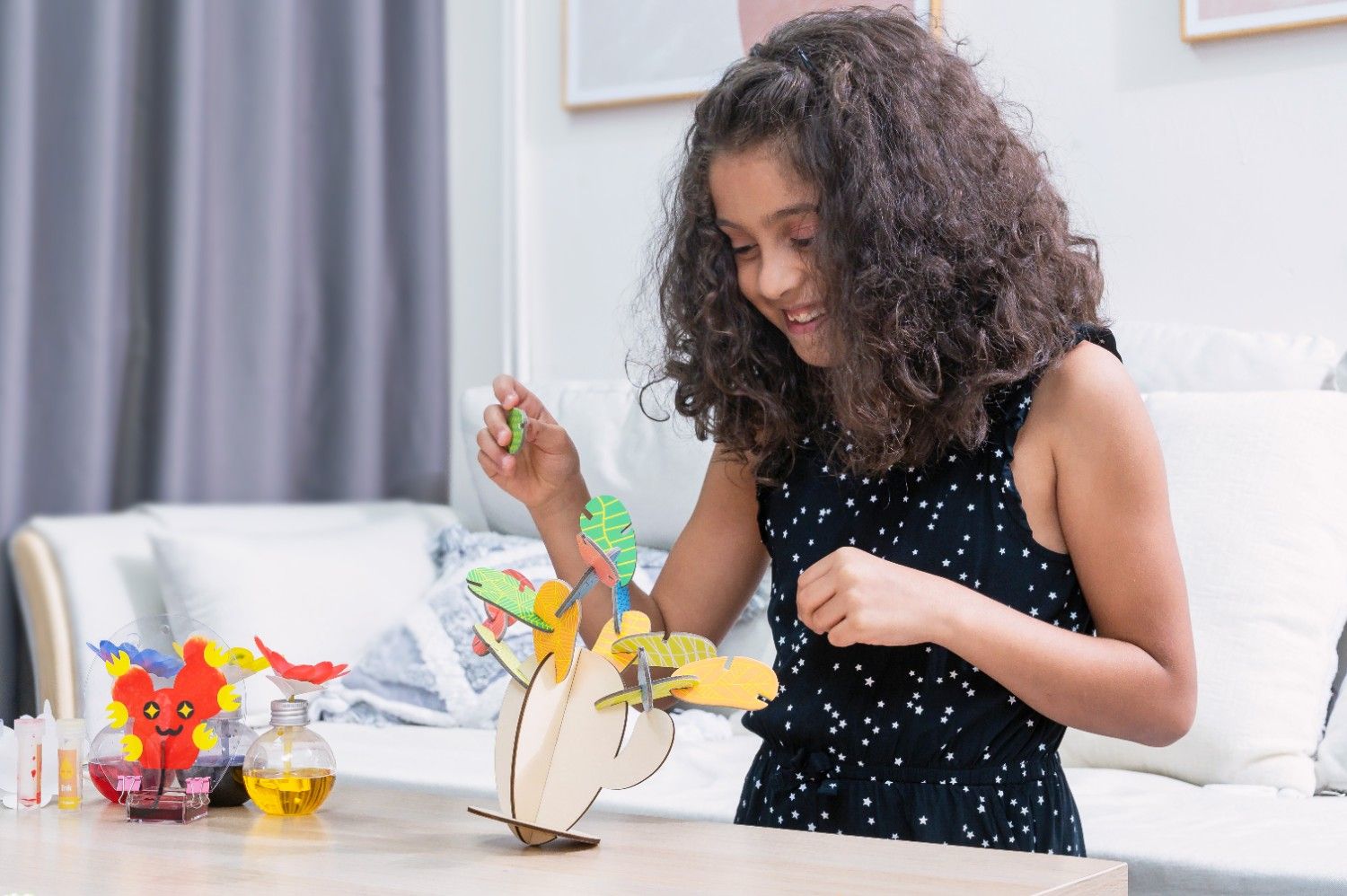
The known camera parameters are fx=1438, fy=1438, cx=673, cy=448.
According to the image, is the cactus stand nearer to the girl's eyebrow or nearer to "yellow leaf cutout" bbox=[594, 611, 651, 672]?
"yellow leaf cutout" bbox=[594, 611, 651, 672]

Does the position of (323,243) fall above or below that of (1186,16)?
below

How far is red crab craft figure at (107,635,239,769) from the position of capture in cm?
92

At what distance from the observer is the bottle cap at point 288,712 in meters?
0.89

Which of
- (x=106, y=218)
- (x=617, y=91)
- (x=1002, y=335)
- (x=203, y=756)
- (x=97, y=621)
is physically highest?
(x=617, y=91)

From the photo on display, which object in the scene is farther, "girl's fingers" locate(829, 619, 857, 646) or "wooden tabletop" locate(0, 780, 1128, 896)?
"girl's fingers" locate(829, 619, 857, 646)

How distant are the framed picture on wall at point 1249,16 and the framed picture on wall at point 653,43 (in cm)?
51

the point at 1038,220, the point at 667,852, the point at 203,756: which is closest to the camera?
the point at 667,852

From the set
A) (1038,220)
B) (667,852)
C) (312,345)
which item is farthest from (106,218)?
(667,852)

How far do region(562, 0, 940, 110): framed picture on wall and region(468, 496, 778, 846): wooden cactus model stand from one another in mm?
1515

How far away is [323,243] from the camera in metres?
2.22

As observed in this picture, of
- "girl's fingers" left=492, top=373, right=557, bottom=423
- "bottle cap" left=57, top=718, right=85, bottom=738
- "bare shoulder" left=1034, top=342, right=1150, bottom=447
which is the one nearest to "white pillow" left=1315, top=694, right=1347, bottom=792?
"bare shoulder" left=1034, top=342, right=1150, bottom=447

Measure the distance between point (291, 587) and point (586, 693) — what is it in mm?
1197

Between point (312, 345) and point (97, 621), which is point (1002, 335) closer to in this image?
point (97, 621)

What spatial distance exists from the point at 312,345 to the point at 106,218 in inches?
17.2
